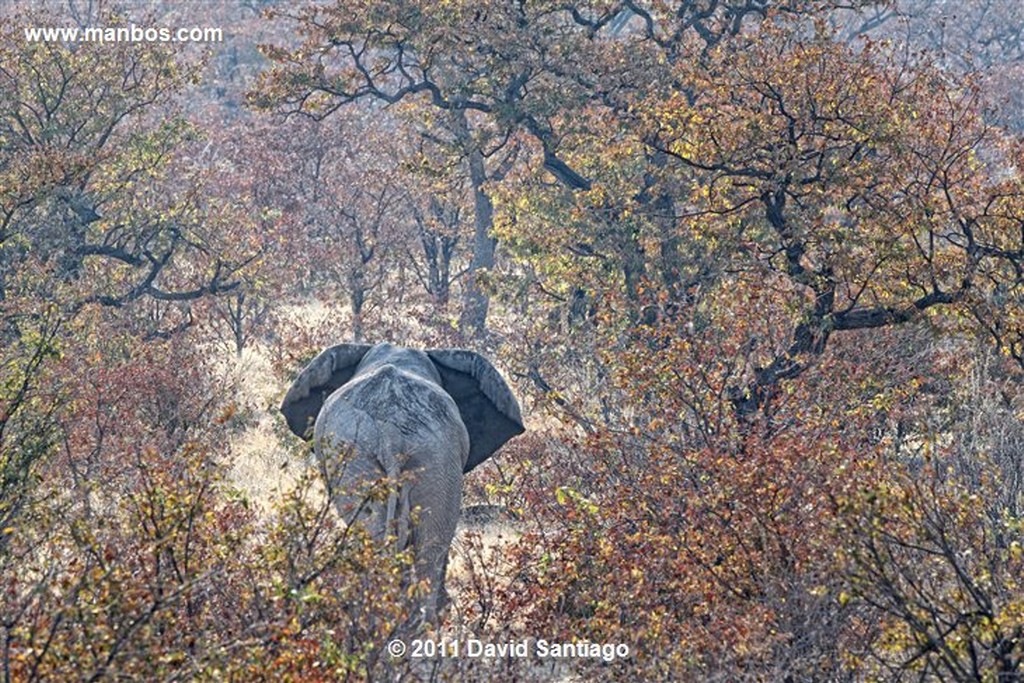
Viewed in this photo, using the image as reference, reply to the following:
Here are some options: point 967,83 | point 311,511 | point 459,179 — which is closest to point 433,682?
point 311,511

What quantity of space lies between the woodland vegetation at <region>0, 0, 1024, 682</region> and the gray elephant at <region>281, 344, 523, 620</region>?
0.48 meters

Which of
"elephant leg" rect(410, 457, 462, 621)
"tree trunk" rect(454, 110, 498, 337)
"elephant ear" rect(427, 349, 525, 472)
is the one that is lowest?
"elephant leg" rect(410, 457, 462, 621)

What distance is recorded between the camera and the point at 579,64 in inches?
818

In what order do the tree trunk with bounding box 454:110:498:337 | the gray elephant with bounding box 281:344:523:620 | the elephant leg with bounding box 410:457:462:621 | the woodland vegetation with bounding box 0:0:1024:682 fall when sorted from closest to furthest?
the woodland vegetation with bounding box 0:0:1024:682 → the gray elephant with bounding box 281:344:523:620 → the elephant leg with bounding box 410:457:462:621 → the tree trunk with bounding box 454:110:498:337

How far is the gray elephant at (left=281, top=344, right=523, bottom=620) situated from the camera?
959 centimetres

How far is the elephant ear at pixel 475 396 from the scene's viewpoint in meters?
11.2

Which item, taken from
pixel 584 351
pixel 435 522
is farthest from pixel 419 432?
pixel 584 351

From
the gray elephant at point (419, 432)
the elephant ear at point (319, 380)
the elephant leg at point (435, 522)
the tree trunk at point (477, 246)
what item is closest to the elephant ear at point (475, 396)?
the gray elephant at point (419, 432)

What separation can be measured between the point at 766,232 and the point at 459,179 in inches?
486

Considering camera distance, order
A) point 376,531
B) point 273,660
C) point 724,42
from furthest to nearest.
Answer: point 724,42
point 376,531
point 273,660

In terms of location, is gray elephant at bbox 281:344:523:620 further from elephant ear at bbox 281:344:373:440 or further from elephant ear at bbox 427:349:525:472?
elephant ear at bbox 281:344:373:440

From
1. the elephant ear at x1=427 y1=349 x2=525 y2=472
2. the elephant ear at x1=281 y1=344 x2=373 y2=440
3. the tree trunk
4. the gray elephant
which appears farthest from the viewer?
the tree trunk

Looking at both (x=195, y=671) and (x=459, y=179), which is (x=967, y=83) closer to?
(x=195, y=671)

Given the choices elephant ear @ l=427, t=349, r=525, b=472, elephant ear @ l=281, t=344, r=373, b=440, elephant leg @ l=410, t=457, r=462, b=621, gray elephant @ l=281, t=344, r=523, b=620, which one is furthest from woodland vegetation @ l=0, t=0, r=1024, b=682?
elephant ear @ l=281, t=344, r=373, b=440
